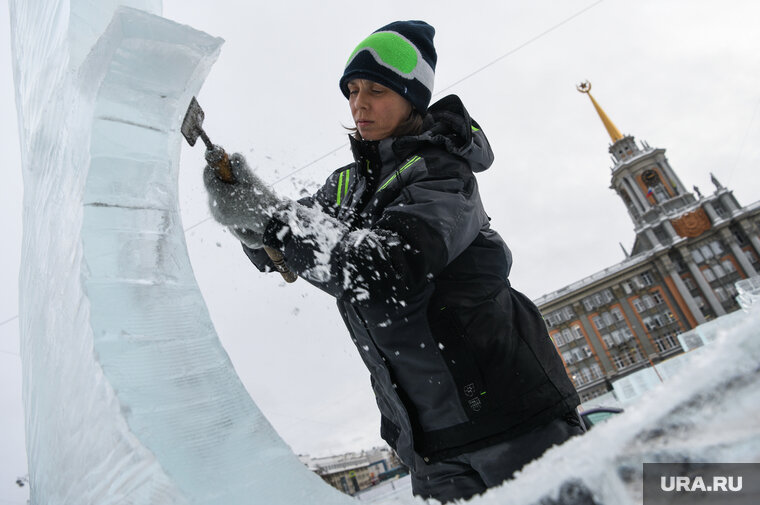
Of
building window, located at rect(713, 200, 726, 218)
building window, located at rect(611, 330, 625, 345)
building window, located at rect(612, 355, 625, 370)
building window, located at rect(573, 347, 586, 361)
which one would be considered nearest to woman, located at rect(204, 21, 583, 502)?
building window, located at rect(573, 347, 586, 361)

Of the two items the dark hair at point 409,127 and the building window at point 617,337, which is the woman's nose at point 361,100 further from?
the building window at point 617,337

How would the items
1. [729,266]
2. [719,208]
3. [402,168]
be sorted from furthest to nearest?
[719,208] < [729,266] < [402,168]

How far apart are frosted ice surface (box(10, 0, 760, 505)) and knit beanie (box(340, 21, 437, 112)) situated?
2.31 feet

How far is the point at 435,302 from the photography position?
4.06 ft

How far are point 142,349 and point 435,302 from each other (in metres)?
0.75

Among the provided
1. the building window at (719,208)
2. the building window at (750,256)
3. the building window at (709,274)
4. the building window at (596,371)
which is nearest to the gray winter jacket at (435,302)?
the building window at (596,371)

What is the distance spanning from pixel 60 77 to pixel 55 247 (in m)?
0.40

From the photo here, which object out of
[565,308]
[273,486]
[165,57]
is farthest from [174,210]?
[565,308]

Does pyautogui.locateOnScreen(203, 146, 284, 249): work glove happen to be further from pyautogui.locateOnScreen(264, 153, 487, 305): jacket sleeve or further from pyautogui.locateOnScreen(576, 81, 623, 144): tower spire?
pyautogui.locateOnScreen(576, 81, 623, 144): tower spire

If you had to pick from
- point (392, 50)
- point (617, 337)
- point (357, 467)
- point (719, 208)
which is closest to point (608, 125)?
point (719, 208)

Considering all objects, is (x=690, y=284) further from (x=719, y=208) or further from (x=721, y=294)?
(x=719, y=208)

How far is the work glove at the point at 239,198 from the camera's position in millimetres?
1330

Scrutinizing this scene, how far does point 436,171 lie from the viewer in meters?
1.25

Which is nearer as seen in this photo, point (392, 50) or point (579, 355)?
point (392, 50)
